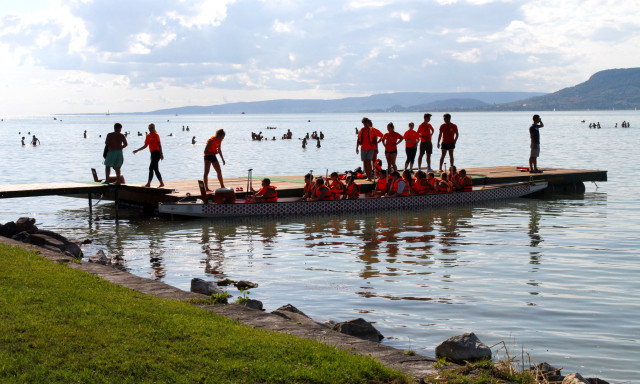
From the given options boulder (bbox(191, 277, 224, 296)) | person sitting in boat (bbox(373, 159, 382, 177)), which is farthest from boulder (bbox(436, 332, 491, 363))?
person sitting in boat (bbox(373, 159, 382, 177))

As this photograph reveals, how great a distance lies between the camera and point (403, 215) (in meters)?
24.1

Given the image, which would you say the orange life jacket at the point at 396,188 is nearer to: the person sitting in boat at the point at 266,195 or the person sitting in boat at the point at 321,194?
the person sitting in boat at the point at 321,194

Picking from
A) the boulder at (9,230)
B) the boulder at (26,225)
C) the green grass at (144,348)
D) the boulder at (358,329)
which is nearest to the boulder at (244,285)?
the boulder at (358,329)

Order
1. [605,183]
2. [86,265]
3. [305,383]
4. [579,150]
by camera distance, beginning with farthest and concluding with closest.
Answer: [579,150] < [605,183] < [86,265] < [305,383]

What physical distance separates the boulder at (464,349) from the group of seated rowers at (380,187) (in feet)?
47.6

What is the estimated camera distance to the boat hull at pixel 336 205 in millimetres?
21922

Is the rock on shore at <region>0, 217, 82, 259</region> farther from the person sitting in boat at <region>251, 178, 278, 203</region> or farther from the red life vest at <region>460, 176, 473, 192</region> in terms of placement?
the red life vest at <region>460, 176, 473, 192</region>

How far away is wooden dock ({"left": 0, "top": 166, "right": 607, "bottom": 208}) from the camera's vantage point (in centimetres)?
2169

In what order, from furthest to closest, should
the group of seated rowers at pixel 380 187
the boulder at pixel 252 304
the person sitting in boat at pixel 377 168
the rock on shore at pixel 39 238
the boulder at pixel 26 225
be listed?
the person sitting in boat at pixel 377 168 < the group of seated rowers at pixel 380 187 < the boulder at pixel 26 225 < the rock on shore at pixel 39 238 < the boulder at pixel 252 304

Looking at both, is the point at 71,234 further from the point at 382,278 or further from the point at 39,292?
the point at 39,292

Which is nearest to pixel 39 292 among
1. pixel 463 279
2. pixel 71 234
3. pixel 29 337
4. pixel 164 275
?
pixel 29 337

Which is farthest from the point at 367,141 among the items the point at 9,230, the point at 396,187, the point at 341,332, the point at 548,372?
the point at 548,372

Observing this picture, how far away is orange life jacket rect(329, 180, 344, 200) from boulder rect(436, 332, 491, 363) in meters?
15.1

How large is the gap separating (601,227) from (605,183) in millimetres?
15443
